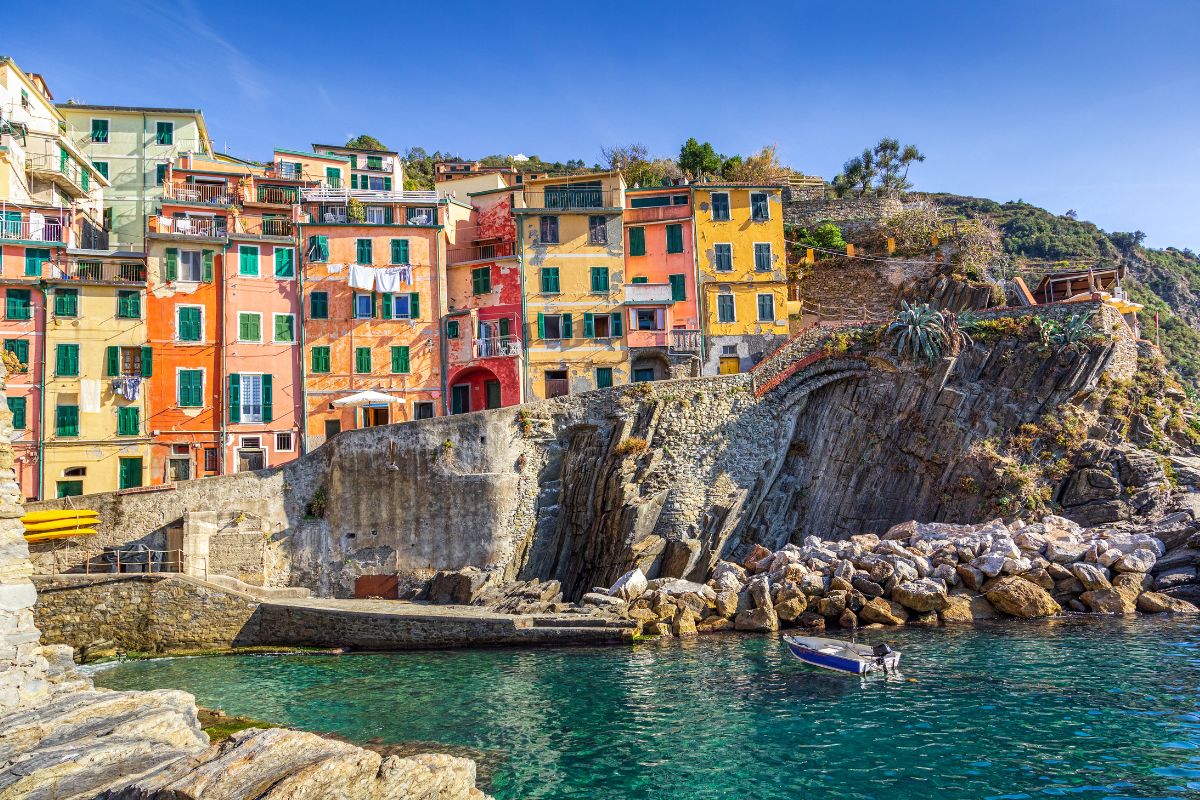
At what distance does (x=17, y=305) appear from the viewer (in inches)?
1464

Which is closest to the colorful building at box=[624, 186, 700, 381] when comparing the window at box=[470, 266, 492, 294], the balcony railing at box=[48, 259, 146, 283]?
the window at box=[470, 266, 492, 294]

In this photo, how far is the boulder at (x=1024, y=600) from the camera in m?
27.6

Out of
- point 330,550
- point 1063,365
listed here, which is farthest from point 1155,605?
point 330,550

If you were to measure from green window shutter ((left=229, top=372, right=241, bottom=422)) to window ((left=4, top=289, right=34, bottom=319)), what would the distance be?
844 cm

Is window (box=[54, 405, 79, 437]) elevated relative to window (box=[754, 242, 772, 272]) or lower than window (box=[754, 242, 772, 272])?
lower

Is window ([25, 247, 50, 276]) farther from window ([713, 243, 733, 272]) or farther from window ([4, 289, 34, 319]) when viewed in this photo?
window ([713, 243, 733, 272])

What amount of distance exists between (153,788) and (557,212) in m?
34.0

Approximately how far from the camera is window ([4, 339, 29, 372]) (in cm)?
3678

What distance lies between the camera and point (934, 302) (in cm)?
4206

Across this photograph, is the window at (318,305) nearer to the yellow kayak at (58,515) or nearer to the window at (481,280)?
the window at (481,280)

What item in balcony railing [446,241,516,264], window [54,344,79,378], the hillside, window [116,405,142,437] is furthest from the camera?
the hillside

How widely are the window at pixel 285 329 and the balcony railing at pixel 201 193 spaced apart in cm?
712

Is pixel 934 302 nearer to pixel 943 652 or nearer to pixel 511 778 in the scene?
pixel 943 652

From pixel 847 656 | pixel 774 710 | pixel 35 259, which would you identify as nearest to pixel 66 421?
pixel 35 259
